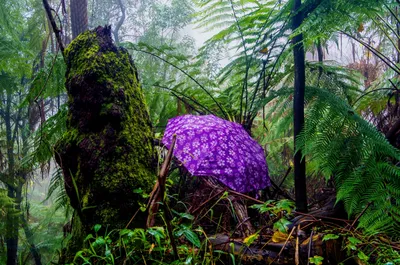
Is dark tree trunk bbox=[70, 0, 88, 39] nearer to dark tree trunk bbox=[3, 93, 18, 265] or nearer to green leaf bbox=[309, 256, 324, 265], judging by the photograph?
dark tree trunk bbox=[3, 93, 18, 265]

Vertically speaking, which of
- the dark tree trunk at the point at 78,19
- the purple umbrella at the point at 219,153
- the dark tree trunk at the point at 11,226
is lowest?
the dark tree trunk at the point at 11,226

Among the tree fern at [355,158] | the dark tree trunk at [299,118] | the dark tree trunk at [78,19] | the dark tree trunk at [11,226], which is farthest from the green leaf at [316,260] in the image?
the dark tree trunk at [11,226]

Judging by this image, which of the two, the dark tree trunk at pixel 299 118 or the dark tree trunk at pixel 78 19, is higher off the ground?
the dark tree trunk at pixel 78 19

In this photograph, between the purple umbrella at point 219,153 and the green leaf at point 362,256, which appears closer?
the green leaf at point 362,256

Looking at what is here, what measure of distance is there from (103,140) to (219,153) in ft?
1.61

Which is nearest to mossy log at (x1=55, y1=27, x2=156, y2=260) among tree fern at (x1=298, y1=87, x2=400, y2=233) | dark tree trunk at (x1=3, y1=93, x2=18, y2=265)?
tree fern at (x1=298, y1=87, x2=400, y2=233)

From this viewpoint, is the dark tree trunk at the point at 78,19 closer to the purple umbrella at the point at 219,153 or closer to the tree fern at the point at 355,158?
the purple umbrella at the point at 219,153

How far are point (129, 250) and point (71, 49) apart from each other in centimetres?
85

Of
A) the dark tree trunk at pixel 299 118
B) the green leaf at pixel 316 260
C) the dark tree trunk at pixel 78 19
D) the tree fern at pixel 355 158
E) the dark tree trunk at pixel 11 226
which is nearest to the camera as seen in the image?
the green leaf at pixel 316 260

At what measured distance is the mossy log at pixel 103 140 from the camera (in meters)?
0.95

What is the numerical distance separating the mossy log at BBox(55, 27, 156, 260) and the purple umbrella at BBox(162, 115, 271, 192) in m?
0.20

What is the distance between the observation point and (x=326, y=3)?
1150mm

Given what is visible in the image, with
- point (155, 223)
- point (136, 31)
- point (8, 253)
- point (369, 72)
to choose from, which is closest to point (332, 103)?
point (155, 223)

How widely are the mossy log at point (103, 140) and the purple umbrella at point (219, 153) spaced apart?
7.8 inches
